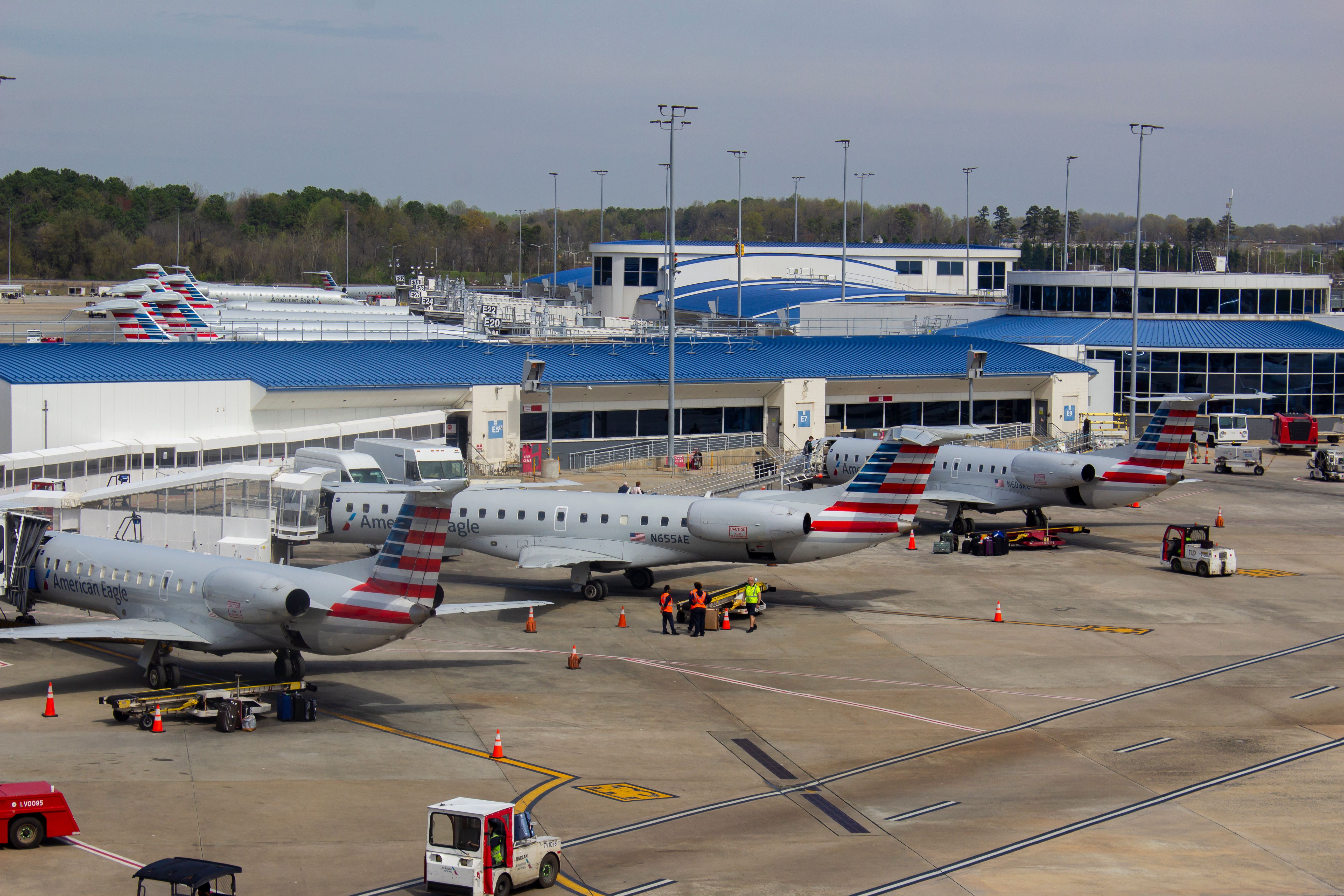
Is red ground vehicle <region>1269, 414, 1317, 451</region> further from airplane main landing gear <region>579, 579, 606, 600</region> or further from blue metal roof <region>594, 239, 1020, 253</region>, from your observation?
airplane main landing gear <region>579, 579, 606, 600</region>

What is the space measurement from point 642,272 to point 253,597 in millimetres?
103004

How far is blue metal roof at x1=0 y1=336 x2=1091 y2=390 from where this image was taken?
2383 inches

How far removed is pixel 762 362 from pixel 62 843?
63062 millimetres

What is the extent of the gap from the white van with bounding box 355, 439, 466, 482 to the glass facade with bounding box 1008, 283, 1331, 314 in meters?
63.3

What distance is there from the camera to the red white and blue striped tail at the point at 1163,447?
51000 mm

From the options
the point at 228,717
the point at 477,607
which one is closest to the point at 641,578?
the point at 477,607

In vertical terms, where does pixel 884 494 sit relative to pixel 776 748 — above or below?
above

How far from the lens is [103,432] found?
57.4 m

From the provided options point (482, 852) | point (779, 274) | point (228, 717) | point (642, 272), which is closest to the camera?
point (482, 852)

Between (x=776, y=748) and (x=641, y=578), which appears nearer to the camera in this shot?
(x=776, y=748)

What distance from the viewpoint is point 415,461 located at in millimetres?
52312

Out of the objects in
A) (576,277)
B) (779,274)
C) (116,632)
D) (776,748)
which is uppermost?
(576,277)

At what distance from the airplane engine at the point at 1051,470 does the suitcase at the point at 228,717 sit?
119 ft

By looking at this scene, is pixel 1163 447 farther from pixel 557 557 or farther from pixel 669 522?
pixel 557 557
